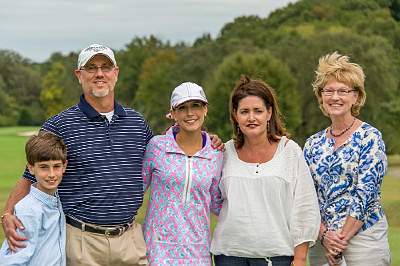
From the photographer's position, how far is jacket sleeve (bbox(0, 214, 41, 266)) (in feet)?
17.1

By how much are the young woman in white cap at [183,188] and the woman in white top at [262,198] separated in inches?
4.8

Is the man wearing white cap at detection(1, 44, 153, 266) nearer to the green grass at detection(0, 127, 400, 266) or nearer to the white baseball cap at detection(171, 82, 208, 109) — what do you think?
the white baseball cap at detection(171, 82, 208, 109)

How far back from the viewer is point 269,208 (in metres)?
5.45

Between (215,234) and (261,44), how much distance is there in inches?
2704

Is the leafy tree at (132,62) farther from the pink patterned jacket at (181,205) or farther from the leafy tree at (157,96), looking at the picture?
the pink patterned jacket at (181,205)

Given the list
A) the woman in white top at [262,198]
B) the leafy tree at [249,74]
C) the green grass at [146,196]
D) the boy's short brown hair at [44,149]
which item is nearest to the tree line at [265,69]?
the leafy tree at [249,74]

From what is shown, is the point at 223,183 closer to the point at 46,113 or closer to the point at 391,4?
the point at 46,113

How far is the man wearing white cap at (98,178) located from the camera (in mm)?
5496

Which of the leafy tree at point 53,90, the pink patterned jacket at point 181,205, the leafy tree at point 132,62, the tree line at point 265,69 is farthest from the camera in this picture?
the leafy tree at point 53,90

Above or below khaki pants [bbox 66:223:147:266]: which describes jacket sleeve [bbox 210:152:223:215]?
above

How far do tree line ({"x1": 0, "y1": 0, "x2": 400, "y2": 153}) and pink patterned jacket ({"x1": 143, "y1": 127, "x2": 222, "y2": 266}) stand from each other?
38.1 m

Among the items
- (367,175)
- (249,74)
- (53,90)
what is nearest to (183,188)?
(367,175)

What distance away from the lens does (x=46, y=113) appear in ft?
328

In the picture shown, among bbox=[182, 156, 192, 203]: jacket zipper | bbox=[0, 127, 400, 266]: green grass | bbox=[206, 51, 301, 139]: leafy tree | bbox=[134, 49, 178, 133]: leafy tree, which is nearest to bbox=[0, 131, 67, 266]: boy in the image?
bbox=[182, 156, 192, 203]: jacket zipper
